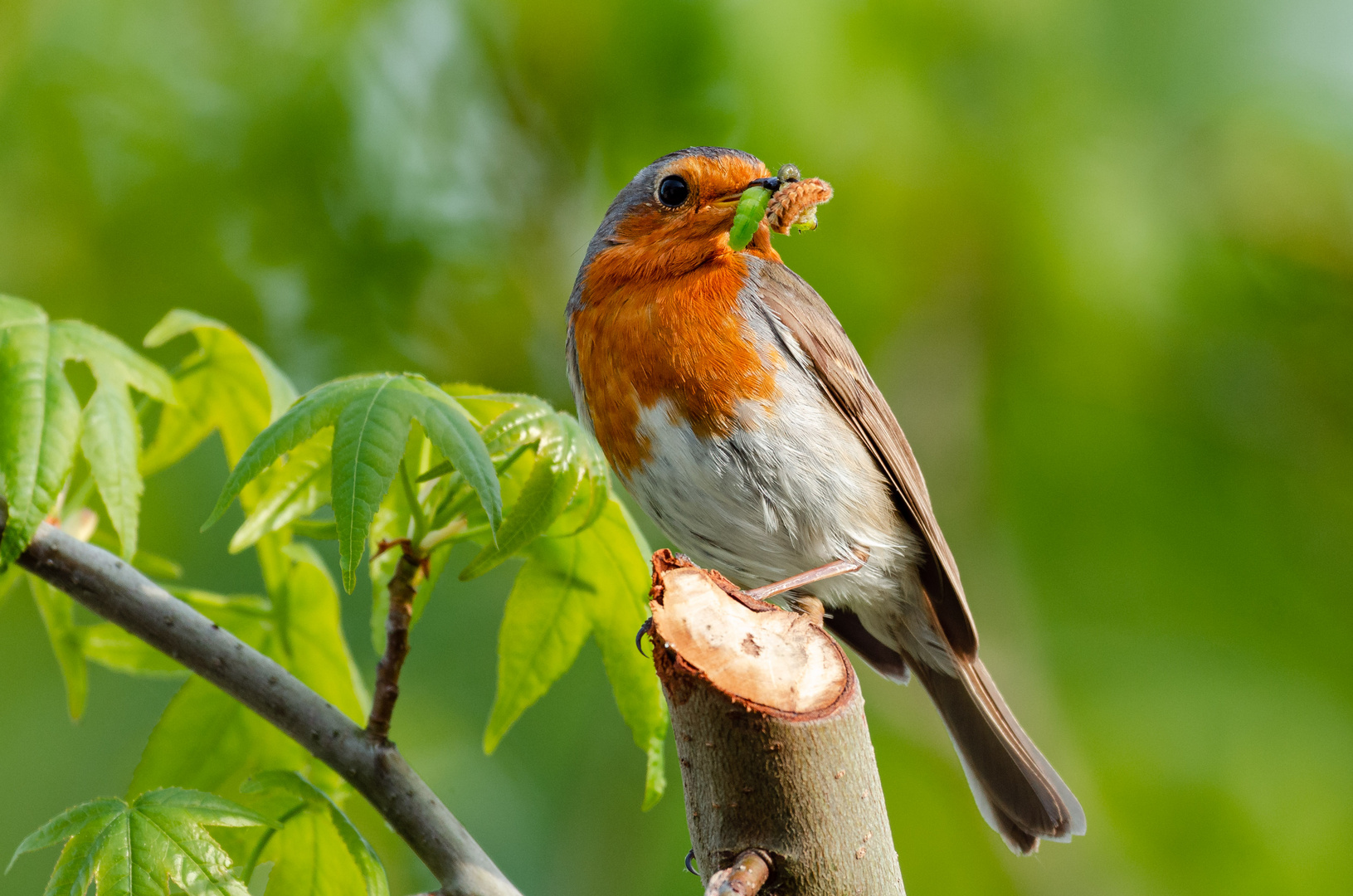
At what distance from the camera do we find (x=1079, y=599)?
13.8 feet

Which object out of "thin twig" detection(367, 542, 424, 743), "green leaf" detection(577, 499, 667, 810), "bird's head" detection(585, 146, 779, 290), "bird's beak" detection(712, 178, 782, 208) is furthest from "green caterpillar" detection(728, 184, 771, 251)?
"thin twig" detection(367, 542, 424, 743)

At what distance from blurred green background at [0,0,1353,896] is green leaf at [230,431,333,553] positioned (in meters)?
1.89

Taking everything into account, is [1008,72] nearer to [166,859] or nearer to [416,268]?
[416,268]

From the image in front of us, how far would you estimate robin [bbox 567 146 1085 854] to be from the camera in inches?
108

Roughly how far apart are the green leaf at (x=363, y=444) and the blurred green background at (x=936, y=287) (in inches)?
86.5

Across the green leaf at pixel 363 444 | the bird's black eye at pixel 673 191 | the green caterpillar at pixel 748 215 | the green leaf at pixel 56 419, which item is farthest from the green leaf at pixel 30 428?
the bird's black eye at pixel 673 191

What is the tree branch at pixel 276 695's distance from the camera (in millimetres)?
1747

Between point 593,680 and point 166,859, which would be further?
point 593,680

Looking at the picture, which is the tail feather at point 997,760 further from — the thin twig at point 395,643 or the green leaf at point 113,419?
the green leaf at point 113,419

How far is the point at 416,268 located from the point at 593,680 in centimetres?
181

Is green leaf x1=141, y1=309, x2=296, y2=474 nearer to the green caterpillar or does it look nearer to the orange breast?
the orange breast

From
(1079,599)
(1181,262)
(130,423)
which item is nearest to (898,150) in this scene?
(1181,262)

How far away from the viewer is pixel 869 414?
3.13 m

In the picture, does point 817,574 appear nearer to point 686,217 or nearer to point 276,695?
point 686,217
